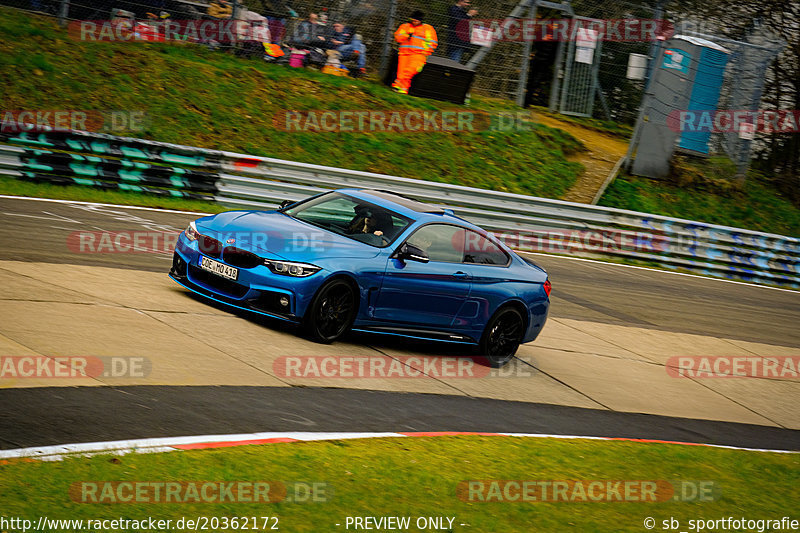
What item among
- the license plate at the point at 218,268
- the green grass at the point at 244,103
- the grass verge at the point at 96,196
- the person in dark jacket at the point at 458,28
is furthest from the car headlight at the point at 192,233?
the person in dark jacket at the point at 458,28

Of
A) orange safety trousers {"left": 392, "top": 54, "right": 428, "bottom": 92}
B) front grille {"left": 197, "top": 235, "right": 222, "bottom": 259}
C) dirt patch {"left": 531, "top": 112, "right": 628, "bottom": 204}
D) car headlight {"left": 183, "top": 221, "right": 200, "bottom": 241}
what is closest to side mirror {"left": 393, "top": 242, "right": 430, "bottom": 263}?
front grille {"left": 197, "top": 235, "right": 222, "bottom": 259}

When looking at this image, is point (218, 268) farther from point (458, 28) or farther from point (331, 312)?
point (458, 28)

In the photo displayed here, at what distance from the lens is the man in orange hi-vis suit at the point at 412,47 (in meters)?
22.8

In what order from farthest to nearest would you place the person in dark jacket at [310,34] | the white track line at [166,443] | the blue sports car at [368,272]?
the person in dark jacket at [310,34] < the blue sports car at [368,272] < the white track line at [166,443]

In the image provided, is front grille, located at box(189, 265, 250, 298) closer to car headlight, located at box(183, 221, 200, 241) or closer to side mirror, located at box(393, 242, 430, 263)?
car headlight, located at box(183, 221, 200, 241)

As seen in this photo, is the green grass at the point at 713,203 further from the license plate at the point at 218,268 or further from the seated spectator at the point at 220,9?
the license plate at the point at 218,268

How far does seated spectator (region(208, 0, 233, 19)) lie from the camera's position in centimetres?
2055

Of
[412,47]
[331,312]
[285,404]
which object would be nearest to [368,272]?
[331,312]

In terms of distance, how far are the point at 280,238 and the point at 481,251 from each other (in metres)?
2.45

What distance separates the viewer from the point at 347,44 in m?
23.0

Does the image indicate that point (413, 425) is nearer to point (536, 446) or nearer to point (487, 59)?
point (536, 446)

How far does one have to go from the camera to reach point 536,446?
7465 millimetres

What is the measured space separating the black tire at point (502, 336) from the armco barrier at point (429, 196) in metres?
8.04

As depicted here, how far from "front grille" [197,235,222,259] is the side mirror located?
1.75 m
